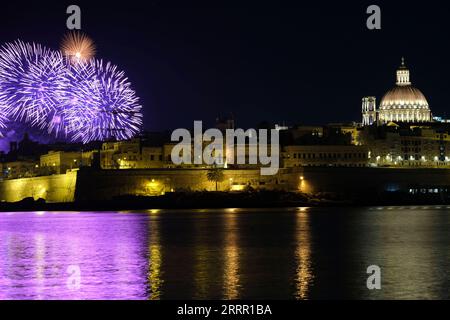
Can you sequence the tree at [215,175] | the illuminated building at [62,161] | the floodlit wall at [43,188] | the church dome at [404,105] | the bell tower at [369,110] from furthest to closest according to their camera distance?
the bell tower at [369,110], the church dome at [404,105], the illuminated building at [62,161], the floodlit wall at [43,188], the tree at [215,175]

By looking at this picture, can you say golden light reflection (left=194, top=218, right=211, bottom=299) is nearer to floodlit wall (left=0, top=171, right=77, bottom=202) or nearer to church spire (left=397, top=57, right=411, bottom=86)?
floodlit wall (left=0, top=171, right=77, bottom=202)

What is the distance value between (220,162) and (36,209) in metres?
11.6

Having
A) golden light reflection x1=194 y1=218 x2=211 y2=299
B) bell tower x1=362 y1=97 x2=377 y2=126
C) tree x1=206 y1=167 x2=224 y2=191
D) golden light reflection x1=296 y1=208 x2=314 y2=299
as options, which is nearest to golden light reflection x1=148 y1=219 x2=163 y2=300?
golden light reflection x1=194 y1=218 x2=211 y2=299

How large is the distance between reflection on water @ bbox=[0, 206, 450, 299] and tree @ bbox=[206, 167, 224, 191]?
1398cm

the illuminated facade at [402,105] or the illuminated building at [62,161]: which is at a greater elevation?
the illuminated facade at [402,105]

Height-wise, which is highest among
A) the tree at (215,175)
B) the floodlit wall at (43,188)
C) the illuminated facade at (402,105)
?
the illuminated facade at (402,105)

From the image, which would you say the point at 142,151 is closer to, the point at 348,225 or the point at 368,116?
the point at 348,225

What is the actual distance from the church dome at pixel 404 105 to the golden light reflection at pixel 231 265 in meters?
64.5

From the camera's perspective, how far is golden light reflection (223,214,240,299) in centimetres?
1773

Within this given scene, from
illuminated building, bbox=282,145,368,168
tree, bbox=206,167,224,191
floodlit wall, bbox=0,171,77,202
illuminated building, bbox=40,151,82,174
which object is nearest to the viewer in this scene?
tree, bbox=206,167,224,191

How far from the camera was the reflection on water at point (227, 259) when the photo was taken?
17.9 m

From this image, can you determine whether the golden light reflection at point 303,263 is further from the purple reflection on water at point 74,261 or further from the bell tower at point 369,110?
the bell tower at point 369,110

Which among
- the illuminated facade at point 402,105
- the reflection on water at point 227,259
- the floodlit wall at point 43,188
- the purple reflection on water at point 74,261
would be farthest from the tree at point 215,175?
the illuminated facade at point 402,105
